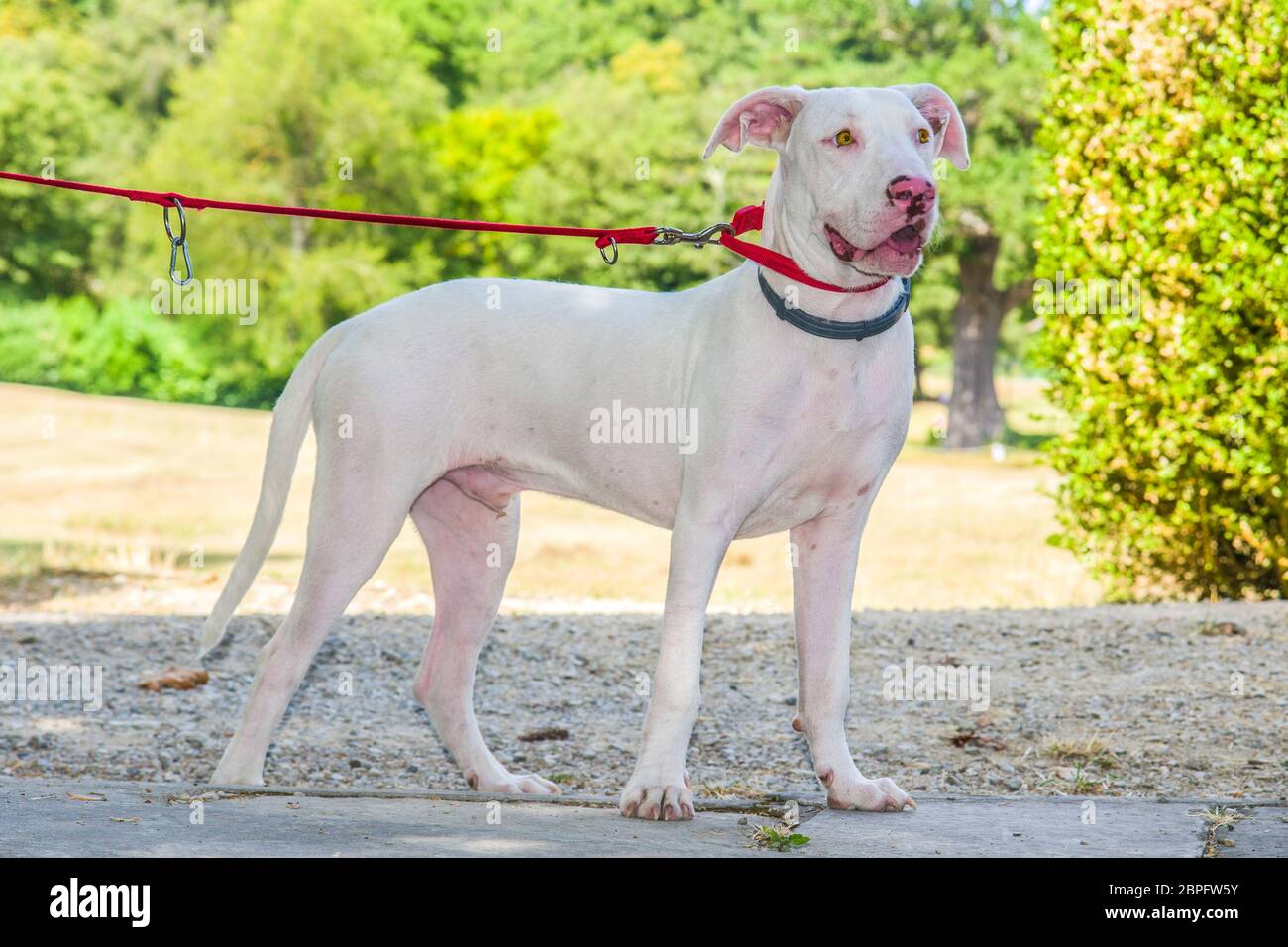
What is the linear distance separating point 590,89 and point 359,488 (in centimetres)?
3457

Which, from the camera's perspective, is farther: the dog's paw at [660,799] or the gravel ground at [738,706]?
the gravel ground at [738,706]

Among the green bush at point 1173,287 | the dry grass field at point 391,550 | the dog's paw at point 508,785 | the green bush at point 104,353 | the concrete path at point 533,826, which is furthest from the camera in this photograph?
the green bush at point 104,353

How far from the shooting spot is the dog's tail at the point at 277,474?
4645mm

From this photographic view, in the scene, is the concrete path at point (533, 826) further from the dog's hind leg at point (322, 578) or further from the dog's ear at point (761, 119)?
the dog's ear at point (761, 119)

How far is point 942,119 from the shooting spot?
4.11 metres

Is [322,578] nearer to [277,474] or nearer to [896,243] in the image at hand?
[277,474]

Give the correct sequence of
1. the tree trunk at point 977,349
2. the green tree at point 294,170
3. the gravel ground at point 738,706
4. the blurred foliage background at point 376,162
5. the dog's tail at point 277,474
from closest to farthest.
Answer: the dog's tail at point 277,474 < the gravel ground at point 738,706 < the blurred foliage background at point 376,162 < the tree trunk at point 977,349 < the green tree at point 294,170

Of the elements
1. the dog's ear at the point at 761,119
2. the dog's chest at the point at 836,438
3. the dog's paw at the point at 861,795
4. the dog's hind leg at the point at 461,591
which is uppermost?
the dog's ear at the point at 761,119

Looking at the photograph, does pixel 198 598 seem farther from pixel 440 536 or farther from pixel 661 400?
pixel 661 400

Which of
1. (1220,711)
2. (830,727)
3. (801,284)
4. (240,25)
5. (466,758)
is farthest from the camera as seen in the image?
(240,25)

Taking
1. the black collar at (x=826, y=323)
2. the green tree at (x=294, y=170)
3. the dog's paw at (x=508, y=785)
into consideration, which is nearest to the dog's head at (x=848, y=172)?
the black collar at (x=826, y=323)

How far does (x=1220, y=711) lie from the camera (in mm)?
6262

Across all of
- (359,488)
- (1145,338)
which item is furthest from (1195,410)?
(359,488)

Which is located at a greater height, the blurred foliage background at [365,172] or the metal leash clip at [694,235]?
the blurred foliage background at [365,172]
